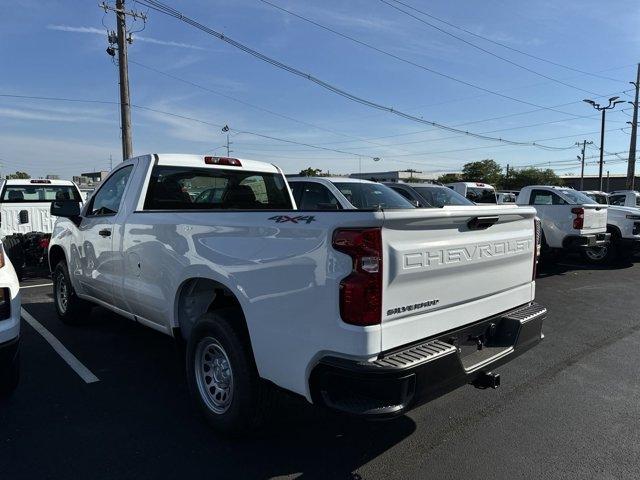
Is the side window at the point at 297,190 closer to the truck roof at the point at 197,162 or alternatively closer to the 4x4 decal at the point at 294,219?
the truck roof at the point at 197,162

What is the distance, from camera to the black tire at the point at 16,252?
8.43 meters

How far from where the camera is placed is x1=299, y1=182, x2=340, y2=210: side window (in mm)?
9266

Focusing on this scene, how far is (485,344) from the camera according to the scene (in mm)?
3342

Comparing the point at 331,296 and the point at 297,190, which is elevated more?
the point at 297,190

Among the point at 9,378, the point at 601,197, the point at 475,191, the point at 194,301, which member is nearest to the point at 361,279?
the point at 194,301

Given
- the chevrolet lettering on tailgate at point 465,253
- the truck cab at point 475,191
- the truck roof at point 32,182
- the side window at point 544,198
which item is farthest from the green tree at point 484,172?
the chevrolet lettering on tailgate at point 465,253

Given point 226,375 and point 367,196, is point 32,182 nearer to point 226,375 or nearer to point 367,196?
point 367,196

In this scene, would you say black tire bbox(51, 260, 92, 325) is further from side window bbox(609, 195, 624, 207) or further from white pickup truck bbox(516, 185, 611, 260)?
side window bbox(609, 195, 624, 207)

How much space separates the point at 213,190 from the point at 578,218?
888 centimetres

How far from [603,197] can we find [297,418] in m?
14.6

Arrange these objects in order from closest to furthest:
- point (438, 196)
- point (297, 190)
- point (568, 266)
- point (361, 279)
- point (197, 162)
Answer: point (361, 279) → point (197, 162) → point (297, 190) → point (438, 196) → point (568, 266)

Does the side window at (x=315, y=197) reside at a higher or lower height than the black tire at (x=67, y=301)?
higher

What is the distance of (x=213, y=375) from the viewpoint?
3529mm

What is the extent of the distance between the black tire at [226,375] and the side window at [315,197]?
578 cm
